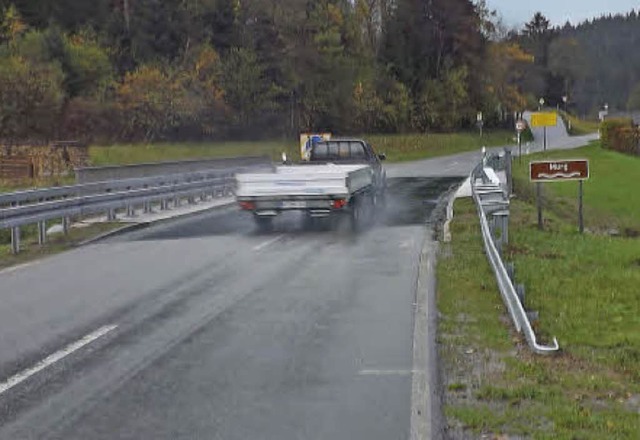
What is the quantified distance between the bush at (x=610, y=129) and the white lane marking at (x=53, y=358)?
5821cm

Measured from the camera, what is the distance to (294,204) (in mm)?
18766

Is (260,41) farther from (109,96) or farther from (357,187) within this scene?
(357,187)

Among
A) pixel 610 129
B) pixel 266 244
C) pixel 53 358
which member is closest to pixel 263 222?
pixel 266 244

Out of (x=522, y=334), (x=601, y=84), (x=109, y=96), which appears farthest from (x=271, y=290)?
(x=601, y=84)

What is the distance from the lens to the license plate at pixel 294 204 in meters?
18.8

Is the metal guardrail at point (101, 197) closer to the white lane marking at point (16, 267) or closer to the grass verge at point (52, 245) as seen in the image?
the grass verge at point (52, 245)

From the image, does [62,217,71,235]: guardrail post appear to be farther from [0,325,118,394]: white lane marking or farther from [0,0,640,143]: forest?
[0,0,640,143]: forest

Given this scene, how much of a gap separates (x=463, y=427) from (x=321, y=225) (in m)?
13.7

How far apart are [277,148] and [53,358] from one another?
55.4 meters

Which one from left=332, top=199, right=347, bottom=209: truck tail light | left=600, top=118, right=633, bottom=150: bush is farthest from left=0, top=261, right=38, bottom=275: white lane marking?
left=600, top=118, right=633, bottom=150: bush

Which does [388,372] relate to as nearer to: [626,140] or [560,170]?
[560,170]

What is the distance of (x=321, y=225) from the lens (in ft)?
64.1

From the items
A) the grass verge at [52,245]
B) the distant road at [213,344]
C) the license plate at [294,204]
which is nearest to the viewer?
the distant road at [213,344]

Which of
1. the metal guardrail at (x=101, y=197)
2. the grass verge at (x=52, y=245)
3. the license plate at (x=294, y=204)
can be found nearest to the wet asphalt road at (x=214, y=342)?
the grass verge at (x=52, y=245)
